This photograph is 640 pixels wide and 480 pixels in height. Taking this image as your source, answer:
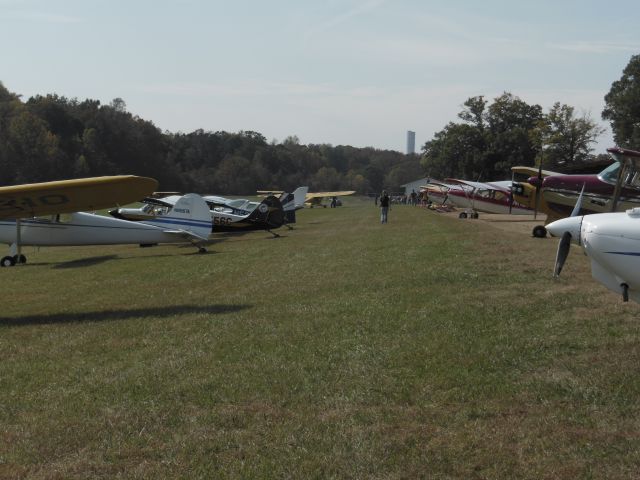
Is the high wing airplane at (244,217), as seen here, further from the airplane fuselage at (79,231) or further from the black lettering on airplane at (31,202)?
the black lettering on airplane at (31,202)

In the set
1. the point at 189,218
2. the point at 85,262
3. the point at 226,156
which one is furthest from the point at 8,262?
the point at 226,156

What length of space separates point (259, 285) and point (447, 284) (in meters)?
3.01

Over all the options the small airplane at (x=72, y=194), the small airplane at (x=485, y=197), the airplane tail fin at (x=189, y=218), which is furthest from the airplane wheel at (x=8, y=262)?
the small airplane at (x=485, y=197)

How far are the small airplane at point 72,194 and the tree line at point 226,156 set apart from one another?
162ft

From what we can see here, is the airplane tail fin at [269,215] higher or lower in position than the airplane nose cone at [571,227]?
lower

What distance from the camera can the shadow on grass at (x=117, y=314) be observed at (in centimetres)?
834

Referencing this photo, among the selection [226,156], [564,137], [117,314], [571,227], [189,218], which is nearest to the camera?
[571,227]

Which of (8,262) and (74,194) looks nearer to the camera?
(74,194)

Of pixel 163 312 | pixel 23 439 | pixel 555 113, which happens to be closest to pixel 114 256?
pixel 163 312

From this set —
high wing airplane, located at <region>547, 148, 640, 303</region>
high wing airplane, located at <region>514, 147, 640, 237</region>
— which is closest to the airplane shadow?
high wing airplane, located at <region>514, 147, 640, 237</region>

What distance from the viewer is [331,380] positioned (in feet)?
16.9

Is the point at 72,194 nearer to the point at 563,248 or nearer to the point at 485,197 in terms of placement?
the point at 563,248

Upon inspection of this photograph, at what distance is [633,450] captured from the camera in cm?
370

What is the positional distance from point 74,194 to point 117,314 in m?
1.69
